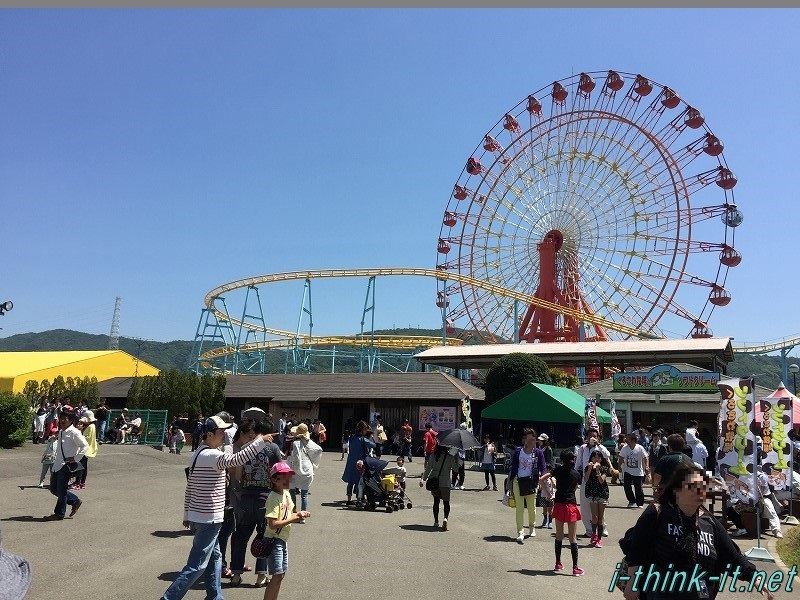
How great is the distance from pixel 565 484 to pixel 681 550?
162 inches

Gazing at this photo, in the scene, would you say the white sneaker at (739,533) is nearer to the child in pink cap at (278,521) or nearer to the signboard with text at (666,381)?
the child in pink cap at (278,521)

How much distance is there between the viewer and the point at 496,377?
26672mm

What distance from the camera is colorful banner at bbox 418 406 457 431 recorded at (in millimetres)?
26141

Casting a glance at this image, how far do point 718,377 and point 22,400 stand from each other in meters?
21.6

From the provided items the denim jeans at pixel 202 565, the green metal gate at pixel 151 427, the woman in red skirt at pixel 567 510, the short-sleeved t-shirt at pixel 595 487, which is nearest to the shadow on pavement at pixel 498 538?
the short-sleeved t-shirt at pixel 595 487

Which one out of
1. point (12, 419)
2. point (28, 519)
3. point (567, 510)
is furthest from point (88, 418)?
point (567, 510)

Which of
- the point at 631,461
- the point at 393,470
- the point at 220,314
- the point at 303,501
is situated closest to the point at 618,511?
the point at 631,461

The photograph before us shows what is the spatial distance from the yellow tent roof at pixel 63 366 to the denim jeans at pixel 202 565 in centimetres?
3285

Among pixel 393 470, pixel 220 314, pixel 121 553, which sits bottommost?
pixel 121 553

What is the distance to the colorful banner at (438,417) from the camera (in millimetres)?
26141

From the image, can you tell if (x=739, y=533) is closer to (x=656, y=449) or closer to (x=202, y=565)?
(x=656, y=449)

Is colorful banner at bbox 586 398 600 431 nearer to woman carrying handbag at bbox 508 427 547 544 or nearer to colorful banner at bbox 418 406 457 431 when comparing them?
woman carrying handbag at bbox 508 427 547 544

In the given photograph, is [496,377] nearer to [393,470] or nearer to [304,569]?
[393,470]

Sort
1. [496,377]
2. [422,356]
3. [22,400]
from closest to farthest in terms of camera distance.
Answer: [22,400] < [496,377] < [422,356]
